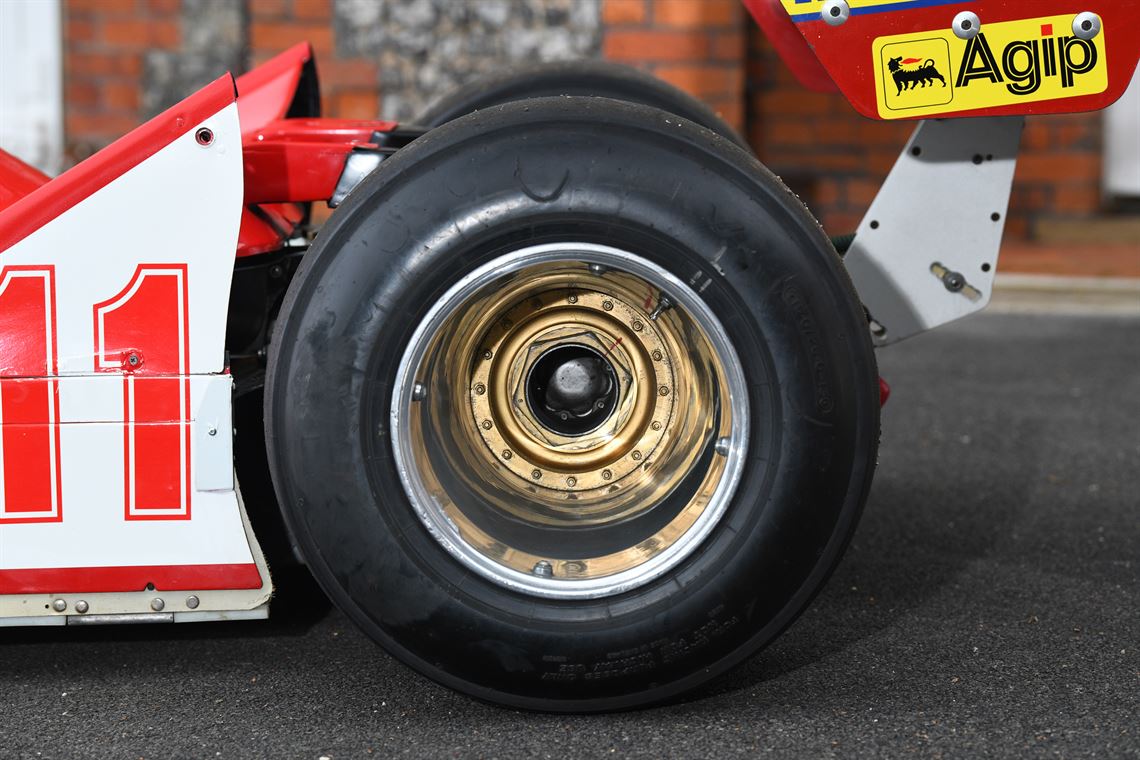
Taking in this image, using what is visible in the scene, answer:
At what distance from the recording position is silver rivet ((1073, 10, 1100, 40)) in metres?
2.14

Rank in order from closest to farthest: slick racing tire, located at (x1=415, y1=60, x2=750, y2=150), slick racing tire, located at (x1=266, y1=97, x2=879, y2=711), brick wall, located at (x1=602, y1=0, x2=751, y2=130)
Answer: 1. slick racing tire, located at (x1=266, y1=97, x2=879, y2=711)
2. slick racing tire, located at (x1=415, y1=60, x2=750, y2=150)
3. brick wall, located at (x1=602, y1=0, x2=751, y2=130)

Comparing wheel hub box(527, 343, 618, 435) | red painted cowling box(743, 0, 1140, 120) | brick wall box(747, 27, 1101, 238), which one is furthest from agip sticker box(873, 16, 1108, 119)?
brick wall box(747, 27, 1101, 238)

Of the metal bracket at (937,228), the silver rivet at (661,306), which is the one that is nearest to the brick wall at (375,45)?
the metal bracket at (937,228)

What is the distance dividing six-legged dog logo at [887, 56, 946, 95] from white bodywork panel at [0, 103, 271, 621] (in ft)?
3.53

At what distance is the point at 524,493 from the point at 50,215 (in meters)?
0.89

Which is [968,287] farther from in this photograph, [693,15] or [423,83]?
[423,83]

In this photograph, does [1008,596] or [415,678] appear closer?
[415,678]

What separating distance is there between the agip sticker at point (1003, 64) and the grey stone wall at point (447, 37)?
489cm

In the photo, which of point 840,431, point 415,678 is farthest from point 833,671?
point 415,678

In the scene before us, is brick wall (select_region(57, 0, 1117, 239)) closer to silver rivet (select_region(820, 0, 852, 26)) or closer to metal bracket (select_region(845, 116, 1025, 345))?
metal bracket (select_region(845, 116, 1025, 345))

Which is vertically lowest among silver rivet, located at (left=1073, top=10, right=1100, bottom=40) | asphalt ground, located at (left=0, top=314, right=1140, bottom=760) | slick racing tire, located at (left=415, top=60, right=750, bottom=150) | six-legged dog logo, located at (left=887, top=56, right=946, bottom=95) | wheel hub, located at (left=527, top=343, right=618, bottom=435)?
asphalt ground, located at (left=0, top=314, right=1140, bottom=760)

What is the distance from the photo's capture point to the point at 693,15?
22.2ft

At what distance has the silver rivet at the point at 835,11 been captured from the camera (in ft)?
7.10

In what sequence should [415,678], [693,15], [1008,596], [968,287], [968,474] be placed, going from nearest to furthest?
[415,678]
[968,287]
[1008,596]
[968,474]
[693,15]
